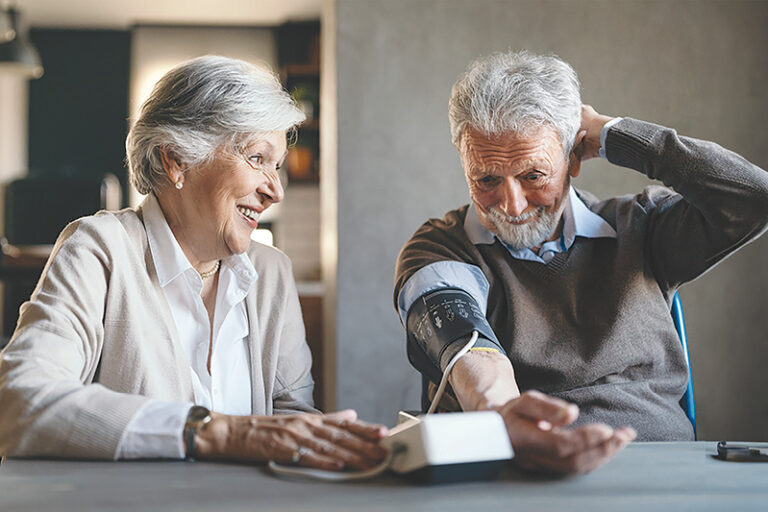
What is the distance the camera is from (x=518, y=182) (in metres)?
1.53

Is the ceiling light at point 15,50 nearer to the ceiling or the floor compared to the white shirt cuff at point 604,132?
nearer to the ceiling

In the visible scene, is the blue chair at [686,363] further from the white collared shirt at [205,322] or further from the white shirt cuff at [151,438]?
the white shirt cuff at [151,438]

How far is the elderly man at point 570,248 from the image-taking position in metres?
1.49

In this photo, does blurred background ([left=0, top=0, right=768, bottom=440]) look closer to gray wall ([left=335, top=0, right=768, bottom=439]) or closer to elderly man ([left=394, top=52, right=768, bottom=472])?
gray wall ([left=335, top=0, right=768, bottom=439])

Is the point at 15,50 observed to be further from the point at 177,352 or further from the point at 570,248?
the point at 570,248

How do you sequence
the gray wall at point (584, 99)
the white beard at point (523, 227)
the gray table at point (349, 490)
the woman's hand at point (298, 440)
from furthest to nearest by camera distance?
the gray wall at point (584, 99)
the white beard at point (523, 227)
the woman's hand at point (298, 440)
the gray table at point (349, 490)

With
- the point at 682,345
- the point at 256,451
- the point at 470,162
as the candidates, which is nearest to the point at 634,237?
the point at 682,345

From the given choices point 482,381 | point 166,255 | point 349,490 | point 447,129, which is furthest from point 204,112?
point 447,129

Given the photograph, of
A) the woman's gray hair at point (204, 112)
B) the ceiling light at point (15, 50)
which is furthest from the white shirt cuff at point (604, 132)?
the ceiling light at point (15, 50)

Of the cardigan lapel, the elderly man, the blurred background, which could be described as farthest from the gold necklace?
the blurred background

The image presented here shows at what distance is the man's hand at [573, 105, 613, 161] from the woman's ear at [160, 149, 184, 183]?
Answer: 870 mm

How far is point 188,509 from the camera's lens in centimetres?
74

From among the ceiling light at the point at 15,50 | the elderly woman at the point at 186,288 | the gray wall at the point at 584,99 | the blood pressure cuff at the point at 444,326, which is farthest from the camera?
the ceiling light at the point at 15,50

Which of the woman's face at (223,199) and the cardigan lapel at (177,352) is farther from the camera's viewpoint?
the woman's face at (223,199)
